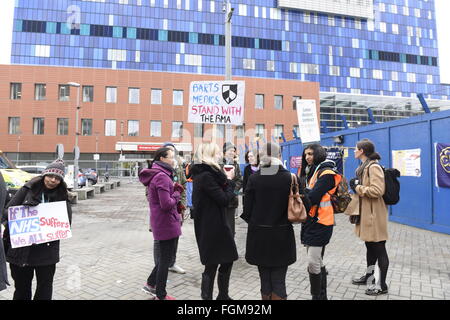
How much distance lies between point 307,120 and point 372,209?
5.56m

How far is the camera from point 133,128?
39.6 metres

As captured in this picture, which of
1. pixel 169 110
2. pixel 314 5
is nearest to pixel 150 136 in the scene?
pixel 169 110

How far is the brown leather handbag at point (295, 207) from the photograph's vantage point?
9.39ft

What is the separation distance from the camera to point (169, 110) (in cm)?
4019

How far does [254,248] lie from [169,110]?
38831 mm

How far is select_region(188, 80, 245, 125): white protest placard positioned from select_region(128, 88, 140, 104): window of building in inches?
1422

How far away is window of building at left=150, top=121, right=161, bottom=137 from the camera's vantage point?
40000mm

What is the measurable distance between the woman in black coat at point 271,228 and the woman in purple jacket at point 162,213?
42.8 inches

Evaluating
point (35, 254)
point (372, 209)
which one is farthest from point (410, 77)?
point (35, 254)

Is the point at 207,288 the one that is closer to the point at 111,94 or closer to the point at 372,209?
the point at 372,209

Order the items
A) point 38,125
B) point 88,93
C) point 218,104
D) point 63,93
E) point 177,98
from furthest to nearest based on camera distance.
Result: 1. point 177,98
2. point 88,93
3. point 63,93
4. point 38,125
5. point 218,104

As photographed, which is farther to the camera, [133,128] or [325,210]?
[133,128]

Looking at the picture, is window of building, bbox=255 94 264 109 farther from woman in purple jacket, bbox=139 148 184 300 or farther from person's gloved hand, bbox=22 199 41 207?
person's gloved hand, bbox=22 199 41 207
